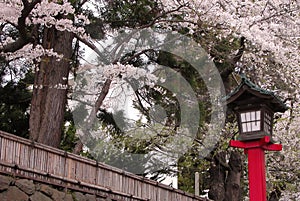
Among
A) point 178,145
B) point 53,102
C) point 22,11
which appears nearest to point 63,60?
point 53,102

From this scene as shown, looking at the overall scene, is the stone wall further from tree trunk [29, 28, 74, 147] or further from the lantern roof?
the lantern roof

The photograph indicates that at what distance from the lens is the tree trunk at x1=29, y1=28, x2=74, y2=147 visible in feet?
37.7

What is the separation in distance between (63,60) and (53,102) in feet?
3.16

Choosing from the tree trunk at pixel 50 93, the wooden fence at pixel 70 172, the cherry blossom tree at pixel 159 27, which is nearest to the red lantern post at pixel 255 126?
the wooden fence at pixel 70 172

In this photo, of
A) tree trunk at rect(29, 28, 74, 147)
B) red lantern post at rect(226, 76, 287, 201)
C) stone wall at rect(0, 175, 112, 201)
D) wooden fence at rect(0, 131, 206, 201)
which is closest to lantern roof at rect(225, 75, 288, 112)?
red lantern post at rect(226, 76, 287, 201)

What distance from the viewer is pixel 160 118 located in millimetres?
14531

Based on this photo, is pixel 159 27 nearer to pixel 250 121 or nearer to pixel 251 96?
pixel 251 96

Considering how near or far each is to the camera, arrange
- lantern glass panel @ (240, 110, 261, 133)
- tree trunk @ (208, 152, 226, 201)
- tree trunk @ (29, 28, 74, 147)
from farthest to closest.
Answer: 1. tree trunk @ (208, 152, 226, 201)
2. tree trunk @ (29, 28, 74, 147)
3. lantern glass panel @ (240, 110, 261, 133)

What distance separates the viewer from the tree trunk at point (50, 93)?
37.7 feet

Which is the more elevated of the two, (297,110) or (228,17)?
(228,17)

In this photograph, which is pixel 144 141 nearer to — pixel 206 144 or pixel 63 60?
pixel 206 144

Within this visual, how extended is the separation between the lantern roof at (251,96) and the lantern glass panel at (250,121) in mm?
159

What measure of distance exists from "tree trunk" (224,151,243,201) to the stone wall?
6372 mm

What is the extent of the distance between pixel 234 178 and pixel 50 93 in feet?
18.7
